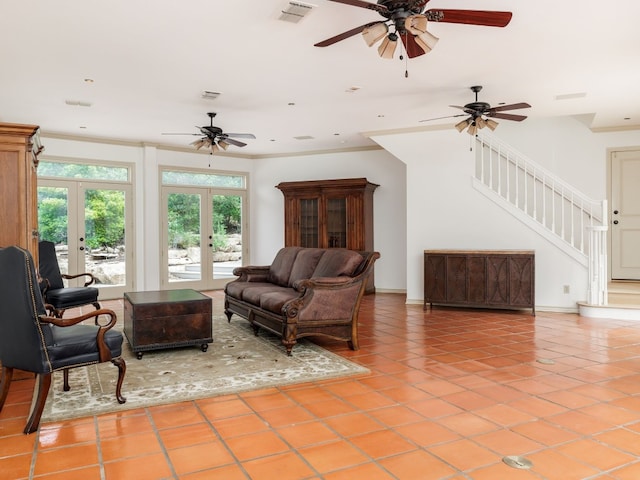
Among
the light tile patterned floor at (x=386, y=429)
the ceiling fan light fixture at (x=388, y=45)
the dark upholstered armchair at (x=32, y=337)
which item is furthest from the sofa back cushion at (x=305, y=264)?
the dark upholstered armchair at (x=32, y=337)

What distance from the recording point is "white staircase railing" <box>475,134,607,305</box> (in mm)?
6262

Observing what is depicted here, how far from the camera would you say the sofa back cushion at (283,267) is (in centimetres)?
573

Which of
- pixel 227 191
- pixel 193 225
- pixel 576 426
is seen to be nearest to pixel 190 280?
pixel 193 225

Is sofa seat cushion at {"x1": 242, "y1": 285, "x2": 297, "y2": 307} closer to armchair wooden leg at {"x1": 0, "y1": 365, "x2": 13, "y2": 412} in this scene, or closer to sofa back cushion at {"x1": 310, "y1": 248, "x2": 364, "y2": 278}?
sofa back cushion at {"x1": 310, "y1": 248, "x2": 364, "y2": 278}

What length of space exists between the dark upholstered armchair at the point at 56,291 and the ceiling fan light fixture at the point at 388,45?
14.1 feet

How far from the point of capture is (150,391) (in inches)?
131

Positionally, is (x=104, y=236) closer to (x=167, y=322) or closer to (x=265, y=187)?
(x=265, y=187)

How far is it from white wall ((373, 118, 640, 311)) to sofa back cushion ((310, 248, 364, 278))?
2.78m

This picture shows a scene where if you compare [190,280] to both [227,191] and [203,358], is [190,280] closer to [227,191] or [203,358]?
[227,191]

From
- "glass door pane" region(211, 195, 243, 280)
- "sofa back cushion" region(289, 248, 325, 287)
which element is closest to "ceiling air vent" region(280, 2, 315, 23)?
"sofa back cushion" region(289, 248, 325, 287)

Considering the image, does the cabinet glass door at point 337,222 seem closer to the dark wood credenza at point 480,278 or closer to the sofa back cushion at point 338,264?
the dark wood credenza at point 480,278

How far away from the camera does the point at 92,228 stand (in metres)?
8.02

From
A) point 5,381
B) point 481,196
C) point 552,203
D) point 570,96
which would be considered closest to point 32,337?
point 5,381

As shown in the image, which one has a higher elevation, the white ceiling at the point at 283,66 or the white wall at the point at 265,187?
the white ceiling at the point at 283,66
